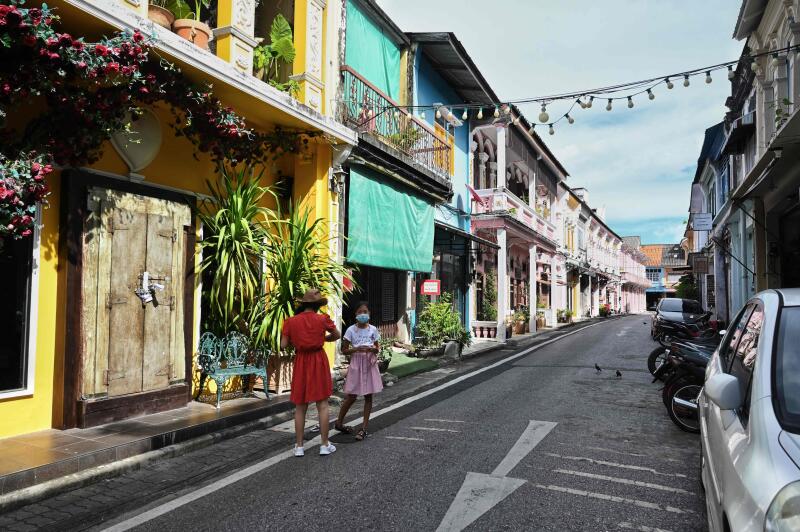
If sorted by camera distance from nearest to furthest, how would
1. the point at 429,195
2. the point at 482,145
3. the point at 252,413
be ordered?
the point at 252,413 < the point at 429,195 < the point at 482,145

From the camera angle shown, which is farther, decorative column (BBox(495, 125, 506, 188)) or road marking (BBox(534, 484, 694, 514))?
decorative column (BBox(495, 125, 506, 188))

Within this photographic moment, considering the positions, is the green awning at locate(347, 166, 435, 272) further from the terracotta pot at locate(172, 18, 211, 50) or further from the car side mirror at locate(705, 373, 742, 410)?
the car side mirror at locate(705, 373, 742, 410)

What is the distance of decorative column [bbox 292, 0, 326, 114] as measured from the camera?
9219mm

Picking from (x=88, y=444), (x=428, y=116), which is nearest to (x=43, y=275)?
(x=88, y=444)

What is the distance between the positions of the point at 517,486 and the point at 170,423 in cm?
389

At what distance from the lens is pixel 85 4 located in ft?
17.3

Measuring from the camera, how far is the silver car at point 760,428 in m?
1.90

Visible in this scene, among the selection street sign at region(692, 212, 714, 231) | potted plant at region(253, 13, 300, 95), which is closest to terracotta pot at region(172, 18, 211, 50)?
potted plant at region(253, 13, 300, 95)

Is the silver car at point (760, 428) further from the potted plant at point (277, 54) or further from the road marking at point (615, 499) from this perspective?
the potted plant at point (277, 54)

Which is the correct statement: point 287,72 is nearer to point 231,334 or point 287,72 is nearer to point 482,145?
point 231,334

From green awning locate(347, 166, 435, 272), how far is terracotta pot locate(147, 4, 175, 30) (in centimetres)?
409

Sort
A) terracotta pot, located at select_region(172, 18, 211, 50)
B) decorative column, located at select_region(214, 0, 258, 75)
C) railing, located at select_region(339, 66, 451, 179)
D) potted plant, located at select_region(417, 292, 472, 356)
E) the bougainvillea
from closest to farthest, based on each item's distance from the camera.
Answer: the bougainvillea → terracotta pot, located at select_region(172, 18, 211, 50) → decorative column, located at select_region(214, 0, 258, 75) → railing, located at select_region(339, 66, 451, 179) → potted plant, located at select_region(417, 292, 472, 356)

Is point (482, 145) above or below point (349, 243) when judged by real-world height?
above

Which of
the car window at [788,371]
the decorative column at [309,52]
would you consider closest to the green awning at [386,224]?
the decorative column at [309,52]
